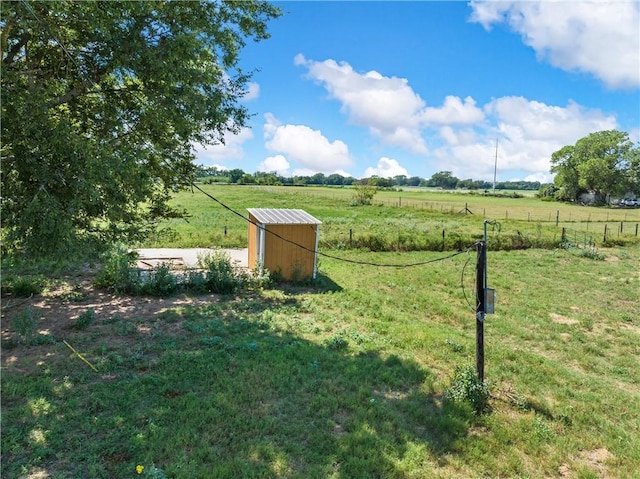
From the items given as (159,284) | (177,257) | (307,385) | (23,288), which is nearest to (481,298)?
(307,385)

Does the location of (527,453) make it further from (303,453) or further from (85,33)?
(85,33)

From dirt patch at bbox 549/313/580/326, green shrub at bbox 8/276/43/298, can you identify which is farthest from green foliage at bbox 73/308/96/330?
dirt patch at bbox 549/313/580/326

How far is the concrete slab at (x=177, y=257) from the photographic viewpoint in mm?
14195

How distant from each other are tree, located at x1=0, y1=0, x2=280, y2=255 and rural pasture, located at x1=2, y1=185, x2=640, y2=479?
2141 millimetres

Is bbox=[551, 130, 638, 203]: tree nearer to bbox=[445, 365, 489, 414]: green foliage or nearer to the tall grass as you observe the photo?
the tall grass

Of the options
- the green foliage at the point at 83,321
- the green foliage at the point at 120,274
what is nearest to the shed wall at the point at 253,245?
the green foliage at the point at 120,274

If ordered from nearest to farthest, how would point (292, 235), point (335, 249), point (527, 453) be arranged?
point (527, 453)
point (292, 235)
point (335, 249)

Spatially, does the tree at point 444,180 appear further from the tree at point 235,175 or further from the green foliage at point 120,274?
the green foliage at point 120,274

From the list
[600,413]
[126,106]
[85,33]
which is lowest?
[600,413]

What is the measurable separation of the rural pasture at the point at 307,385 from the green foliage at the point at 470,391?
0.38 ft

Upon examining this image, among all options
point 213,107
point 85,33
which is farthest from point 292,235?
point 85,33

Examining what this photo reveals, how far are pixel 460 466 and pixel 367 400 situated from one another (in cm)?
151

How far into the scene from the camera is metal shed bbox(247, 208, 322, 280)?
1252 cm

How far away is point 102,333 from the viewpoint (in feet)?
25.6
